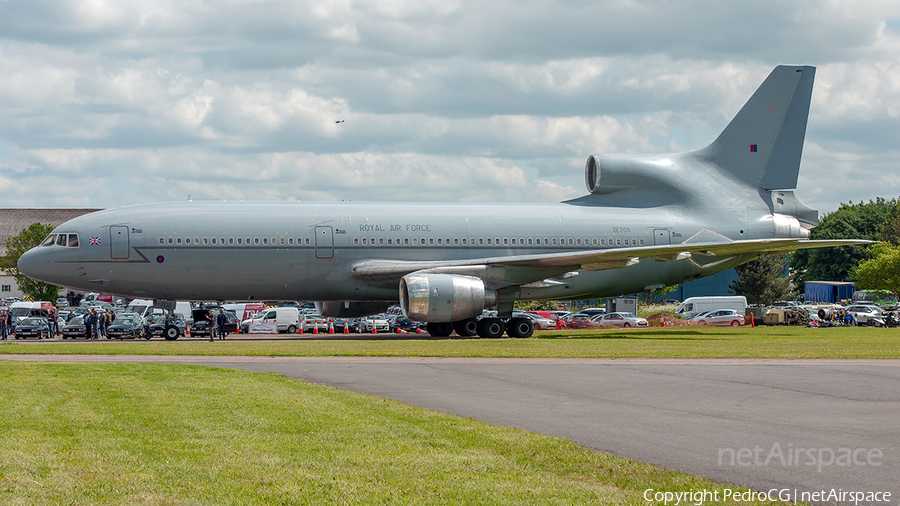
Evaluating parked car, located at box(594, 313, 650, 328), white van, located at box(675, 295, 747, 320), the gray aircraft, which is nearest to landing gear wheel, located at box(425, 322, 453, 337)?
the gray aircraft

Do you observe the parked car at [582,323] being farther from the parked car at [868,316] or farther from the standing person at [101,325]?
the standing person at [101,325]

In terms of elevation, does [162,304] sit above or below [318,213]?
below

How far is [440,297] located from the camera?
28.5 metres

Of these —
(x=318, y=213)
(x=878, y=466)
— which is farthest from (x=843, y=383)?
(x=318, y=213)

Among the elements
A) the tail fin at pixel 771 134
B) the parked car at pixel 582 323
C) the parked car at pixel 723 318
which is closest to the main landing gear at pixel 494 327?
the tail fin at pixel 771 134

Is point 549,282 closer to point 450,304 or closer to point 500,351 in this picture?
point 450,304

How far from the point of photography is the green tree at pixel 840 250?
113 m

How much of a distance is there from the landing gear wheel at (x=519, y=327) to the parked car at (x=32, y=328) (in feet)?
77.3

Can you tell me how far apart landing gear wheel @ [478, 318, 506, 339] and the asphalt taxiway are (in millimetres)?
11196

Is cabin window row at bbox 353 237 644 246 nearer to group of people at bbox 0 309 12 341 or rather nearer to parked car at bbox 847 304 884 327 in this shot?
group of people at bbox 0 309 12 341

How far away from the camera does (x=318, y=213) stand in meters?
31.1

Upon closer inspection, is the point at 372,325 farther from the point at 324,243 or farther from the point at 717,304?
the point at 717,304

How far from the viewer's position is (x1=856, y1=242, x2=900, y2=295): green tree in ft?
288

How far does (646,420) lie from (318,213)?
21.9m
